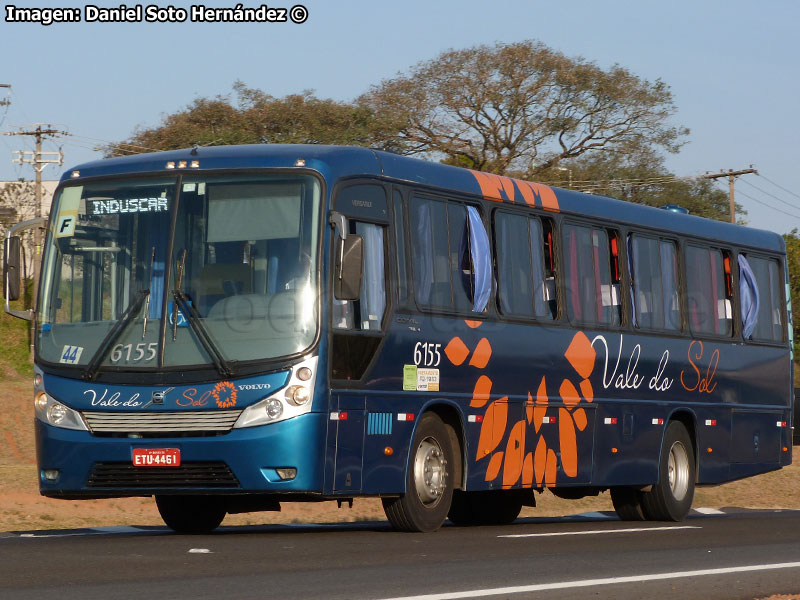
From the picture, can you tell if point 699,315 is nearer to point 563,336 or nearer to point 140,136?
point 563,336

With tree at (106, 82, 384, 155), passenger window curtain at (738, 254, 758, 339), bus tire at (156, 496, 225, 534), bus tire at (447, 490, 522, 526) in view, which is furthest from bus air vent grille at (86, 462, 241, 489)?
tree at (106, 82, 384, 155)

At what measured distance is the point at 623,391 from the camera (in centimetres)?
1730

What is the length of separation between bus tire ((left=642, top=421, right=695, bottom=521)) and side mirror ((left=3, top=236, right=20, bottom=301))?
8141 mm

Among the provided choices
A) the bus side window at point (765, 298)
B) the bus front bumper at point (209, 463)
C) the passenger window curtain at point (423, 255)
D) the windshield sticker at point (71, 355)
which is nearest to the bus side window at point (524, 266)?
the passenger window curtain at point (423, 255)

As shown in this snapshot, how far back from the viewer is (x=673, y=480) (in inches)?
723

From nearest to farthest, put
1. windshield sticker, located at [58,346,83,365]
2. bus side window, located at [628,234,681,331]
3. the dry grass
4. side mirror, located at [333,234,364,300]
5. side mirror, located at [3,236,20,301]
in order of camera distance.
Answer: side mirror, located at [333,234,364,300]
windshield sticker, located at [58,346,83,365]
side mirror, located at [3,236,20,301]
bus side window, located at [628,234,681,331]
the dry grass

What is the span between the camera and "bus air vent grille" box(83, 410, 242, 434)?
12203 millimetres

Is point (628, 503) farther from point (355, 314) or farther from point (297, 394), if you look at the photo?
point (297, 394)

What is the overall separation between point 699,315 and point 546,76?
39704mm

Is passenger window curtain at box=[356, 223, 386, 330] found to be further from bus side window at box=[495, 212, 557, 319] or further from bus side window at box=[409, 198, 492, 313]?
bus side window at box=[495, 212, 557, 319]

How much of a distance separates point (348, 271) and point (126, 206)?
205 cm

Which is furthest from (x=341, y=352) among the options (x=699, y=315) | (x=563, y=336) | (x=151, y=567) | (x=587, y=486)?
(x=699, y=315)

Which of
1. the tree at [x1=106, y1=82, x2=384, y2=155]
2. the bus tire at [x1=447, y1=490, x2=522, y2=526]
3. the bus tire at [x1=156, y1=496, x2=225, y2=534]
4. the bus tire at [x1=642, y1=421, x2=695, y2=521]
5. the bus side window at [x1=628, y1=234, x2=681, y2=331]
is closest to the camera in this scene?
the bus tire at [x1=156, y1=496, x2=225, y2=534]

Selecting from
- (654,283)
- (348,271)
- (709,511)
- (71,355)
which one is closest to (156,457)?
(71,355)
